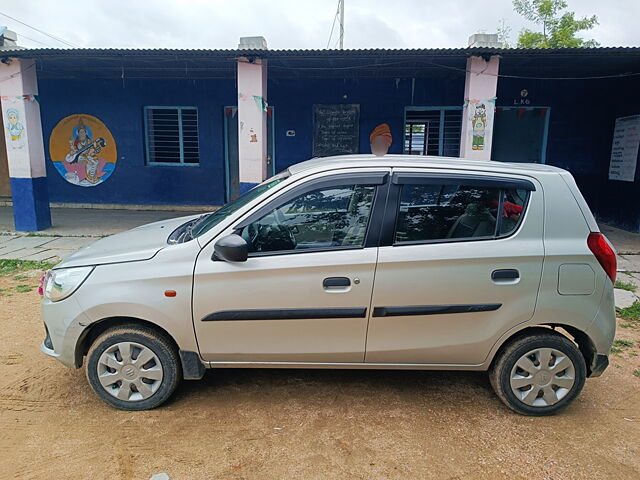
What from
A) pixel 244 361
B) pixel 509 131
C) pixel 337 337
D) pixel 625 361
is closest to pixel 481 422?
pixel 337 337

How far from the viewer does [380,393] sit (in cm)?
333

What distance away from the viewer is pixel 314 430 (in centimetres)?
289

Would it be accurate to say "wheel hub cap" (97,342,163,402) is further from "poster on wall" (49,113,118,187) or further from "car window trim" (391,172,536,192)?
"poster on wall" (49,113,118,187)

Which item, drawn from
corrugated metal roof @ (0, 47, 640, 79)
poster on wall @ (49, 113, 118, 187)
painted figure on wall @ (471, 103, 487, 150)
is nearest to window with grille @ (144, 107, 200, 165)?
poster on wall @ (49, 113, 118, 187)

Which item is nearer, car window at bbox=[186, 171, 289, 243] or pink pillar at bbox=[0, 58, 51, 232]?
car window at bbox=[186, 171, 289, 243]

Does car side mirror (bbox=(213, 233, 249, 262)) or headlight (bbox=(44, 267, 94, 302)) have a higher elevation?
car side mirror (bbox=(213, 233, 249, 262))

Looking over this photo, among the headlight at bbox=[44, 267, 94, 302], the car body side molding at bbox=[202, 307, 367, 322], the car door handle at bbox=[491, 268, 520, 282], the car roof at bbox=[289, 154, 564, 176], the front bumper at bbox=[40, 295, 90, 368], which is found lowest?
the front bumper at bbox=[40, 295, 90, 368]

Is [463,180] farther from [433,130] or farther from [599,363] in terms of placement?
[433,130]

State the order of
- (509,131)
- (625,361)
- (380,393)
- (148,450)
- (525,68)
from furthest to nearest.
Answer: (509,131)
(525,68)
(625,361)
(380,393)
(148,450)

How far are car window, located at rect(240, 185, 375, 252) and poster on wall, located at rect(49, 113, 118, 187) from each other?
35.1 ft

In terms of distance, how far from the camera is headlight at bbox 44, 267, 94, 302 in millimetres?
2965

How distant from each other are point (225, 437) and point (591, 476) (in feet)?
7.02

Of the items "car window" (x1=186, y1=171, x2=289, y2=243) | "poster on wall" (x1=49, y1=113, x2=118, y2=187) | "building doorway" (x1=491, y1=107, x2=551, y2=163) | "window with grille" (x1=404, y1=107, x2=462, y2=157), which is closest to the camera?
"car window" (x1=186, y1=171, x2=289, y2=243)

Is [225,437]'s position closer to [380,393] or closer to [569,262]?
[380,393]
